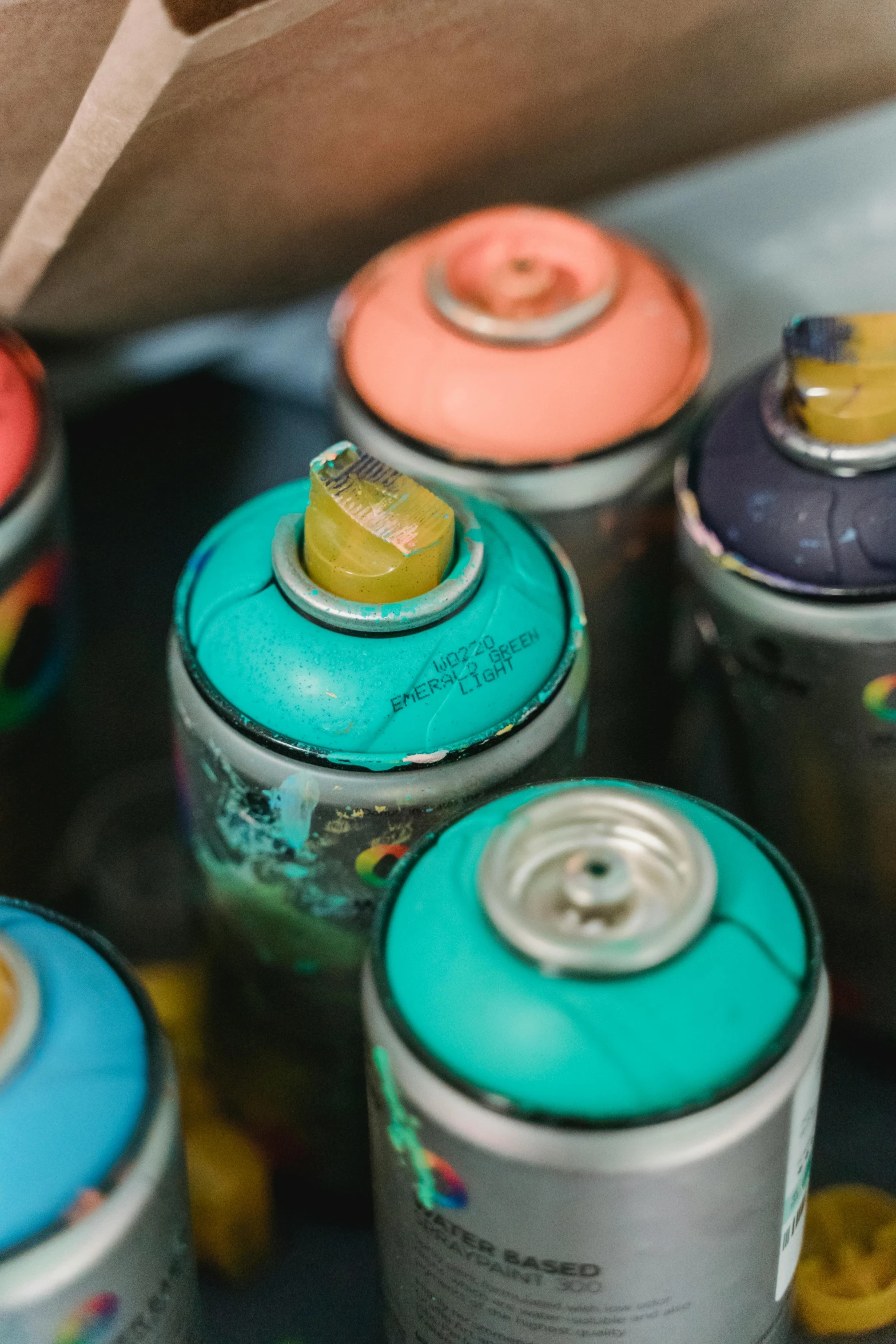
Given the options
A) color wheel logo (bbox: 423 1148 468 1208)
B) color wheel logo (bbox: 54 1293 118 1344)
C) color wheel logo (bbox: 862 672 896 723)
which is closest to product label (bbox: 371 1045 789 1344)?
color wheel logo (bbox: 423 1148 468 1208)

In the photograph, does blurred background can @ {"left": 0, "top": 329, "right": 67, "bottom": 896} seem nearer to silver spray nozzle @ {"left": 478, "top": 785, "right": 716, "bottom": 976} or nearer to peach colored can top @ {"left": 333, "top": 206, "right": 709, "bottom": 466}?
peach colored can top @ {"left": 333, "top": 206, "right": 709, "bottom": 466}

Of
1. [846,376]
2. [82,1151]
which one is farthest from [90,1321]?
[846,376]

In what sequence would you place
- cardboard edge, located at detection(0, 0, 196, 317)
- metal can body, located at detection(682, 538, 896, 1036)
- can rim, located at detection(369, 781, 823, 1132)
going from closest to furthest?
can rim, located at detection(369, 781, 823, 1132)
cardboard edge, located at detection(0, 0, 196, 317)
metal can body, located at detection(682, 538, 896, 1036)

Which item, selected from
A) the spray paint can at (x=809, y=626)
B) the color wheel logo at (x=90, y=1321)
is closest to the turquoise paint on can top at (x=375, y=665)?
the spray paint can at (x=809, y=626)

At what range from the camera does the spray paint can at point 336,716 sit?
626mm

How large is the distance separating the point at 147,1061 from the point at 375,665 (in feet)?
0.60

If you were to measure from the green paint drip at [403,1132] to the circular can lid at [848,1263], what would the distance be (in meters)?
0.24

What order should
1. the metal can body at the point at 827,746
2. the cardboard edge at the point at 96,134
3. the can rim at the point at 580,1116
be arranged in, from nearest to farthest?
1. the can rim at the point at 580,1116
2. the cardboard edge at the point at 96,134
3. the metal can body at the point at 827,746

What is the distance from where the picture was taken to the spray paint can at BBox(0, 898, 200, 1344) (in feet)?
1.65

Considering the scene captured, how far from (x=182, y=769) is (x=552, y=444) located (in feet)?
0.83

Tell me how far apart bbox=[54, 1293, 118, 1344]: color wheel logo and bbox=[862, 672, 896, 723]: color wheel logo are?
1.40ft

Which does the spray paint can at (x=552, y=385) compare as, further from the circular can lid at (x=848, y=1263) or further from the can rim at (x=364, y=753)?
the circular can lid at (x=848, y=1263)

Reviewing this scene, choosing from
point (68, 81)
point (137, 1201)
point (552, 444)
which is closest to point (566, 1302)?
point (137, 1201)

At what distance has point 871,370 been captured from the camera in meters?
0.70
